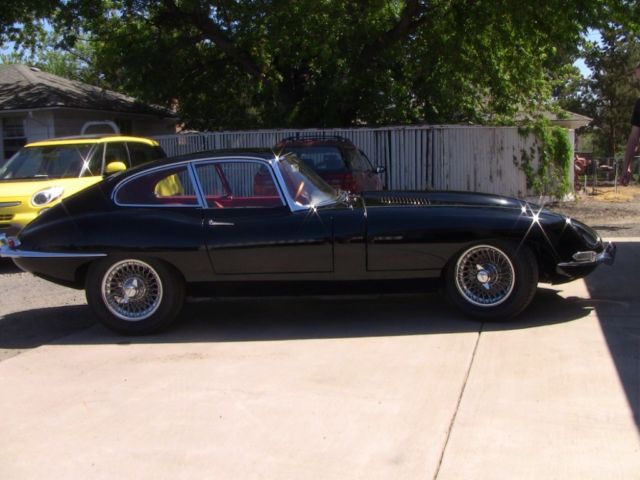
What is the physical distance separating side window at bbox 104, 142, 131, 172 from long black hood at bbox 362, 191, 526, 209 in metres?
5.31

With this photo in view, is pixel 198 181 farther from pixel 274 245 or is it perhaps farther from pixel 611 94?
pixel 611 94

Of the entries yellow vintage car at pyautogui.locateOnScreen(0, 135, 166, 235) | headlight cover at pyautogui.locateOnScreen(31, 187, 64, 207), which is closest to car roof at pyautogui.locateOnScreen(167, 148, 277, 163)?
yellow vintage car at pyautogui.locateOnScreen(0, 135, 166, 235)

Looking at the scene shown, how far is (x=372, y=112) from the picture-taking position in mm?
17828

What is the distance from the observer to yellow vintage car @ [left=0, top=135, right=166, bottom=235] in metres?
9.20

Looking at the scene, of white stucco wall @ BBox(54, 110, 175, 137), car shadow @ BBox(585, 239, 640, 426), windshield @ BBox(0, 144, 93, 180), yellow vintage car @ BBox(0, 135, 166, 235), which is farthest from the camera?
white stucco wall @ BBox(54, 110, 175, 137)

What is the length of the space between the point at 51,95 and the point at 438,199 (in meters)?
14.5

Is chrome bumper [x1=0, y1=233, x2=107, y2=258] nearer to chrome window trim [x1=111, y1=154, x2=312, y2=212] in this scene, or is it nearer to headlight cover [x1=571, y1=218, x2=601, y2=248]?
chrome window trim [x1=111, y1=154, x2=312, y2=212]

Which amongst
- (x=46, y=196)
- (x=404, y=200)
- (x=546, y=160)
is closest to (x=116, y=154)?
(x=46, y=196)

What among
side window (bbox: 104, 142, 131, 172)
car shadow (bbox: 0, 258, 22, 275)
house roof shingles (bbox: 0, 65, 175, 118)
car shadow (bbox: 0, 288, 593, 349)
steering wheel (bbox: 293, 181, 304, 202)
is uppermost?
house roof shingles (bbox: 0, 65, 175, 118)

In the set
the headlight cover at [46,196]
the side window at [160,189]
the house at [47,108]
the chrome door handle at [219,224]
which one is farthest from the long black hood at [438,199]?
the house at [47,108]

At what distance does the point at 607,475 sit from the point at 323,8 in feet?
44.9

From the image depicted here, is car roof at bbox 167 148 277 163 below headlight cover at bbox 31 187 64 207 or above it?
above

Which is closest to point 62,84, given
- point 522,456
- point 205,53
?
point 205,53

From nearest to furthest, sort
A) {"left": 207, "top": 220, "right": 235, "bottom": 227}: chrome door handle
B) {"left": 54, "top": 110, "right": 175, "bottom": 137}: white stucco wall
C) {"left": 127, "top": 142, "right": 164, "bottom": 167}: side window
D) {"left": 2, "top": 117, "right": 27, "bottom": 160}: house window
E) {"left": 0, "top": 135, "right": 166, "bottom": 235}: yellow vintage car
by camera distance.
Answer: {"left": 207, "top": 220, "right": 235, "bottom": 227}: chrome door handle < {"left": 0, "top": 135, "right": 166, "bottom": 235}: yellow vintage car < {"left": 127, "top": 142, "right": 164, "bottom": 167}: side window < {"left": 54, "top": 110, "right": 175, "bottom": 137}: white stucco wall < {"left": 2, "top": 117, "right": 27, "bottom": 160}: house window
